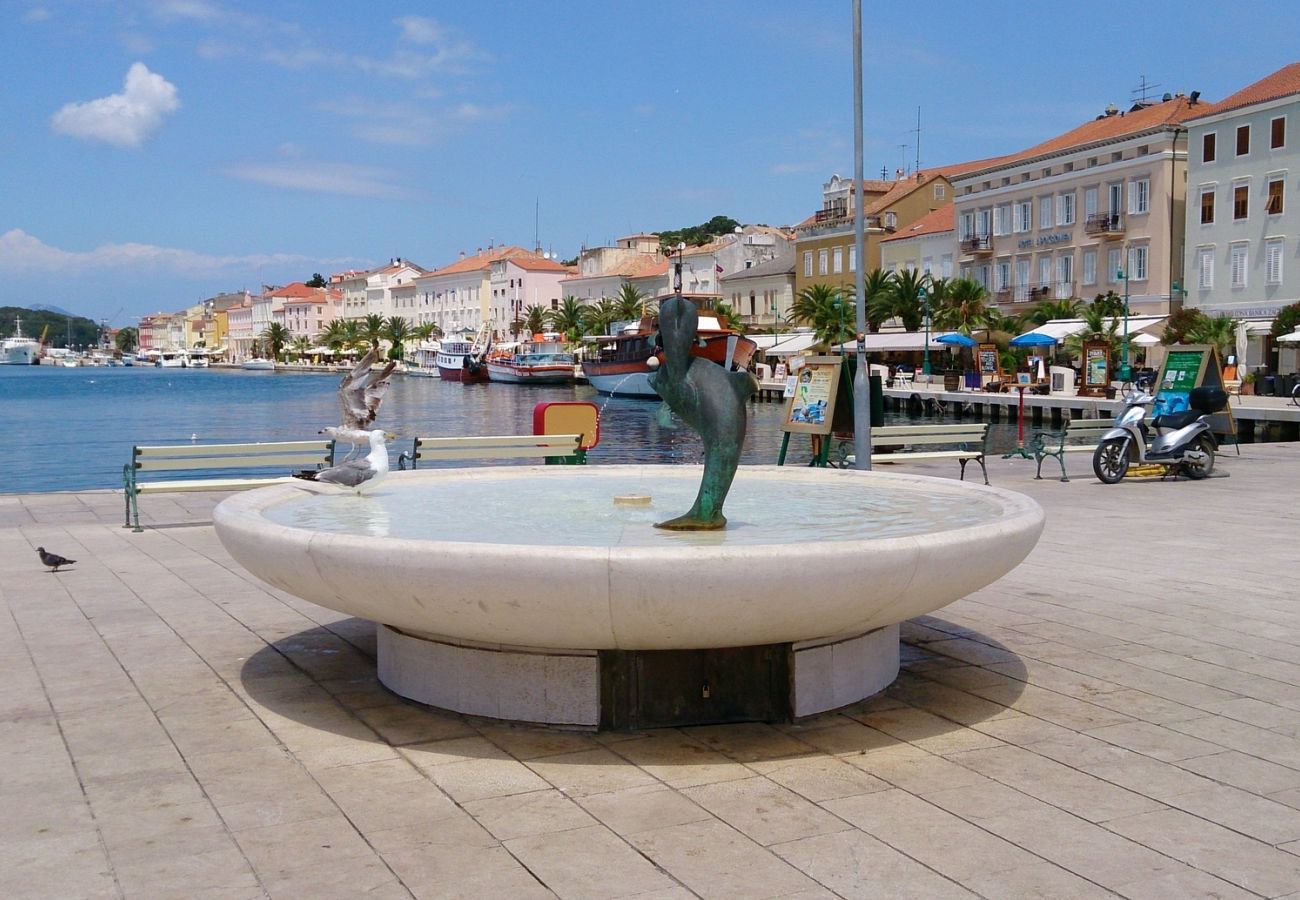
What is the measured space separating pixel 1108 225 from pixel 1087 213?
7.56 feet

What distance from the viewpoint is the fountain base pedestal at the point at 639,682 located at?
5.73 metres

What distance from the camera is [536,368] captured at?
9288cm

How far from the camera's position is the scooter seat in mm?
18312

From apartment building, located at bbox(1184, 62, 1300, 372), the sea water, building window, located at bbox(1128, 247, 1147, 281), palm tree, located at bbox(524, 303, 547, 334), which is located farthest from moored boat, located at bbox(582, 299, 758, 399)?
palm tree, located at bbox(524, 303, 547, 334)

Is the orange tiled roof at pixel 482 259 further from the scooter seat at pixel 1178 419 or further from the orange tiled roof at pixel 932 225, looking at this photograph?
the scooter seat at pixel 1178 419

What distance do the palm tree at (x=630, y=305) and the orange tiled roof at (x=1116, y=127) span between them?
150 ft

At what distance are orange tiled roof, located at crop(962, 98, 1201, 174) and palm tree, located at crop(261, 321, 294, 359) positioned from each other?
146041 mm

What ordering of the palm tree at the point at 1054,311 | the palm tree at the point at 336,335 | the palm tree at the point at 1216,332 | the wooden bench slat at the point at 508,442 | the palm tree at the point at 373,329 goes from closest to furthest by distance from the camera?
the wooden bench slat at the point at 508,442, the palm tree at the point at 1216,332, the palm tree at the point at 1054,311, the palm tree at the point at 373,329, the palm tree at the point at 336,335

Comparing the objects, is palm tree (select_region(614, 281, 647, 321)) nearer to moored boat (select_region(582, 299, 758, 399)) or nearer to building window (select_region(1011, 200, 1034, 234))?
moored boat (select_region(582, 299, 758, 399))

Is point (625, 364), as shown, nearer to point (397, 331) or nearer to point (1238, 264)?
point (1238, 264)

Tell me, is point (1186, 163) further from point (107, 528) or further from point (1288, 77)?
point (107, 528)

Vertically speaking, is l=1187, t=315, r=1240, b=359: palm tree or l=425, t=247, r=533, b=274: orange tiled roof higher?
l=425, t=247, r=533, b=274: orange tiled roof

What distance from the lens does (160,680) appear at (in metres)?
6.75

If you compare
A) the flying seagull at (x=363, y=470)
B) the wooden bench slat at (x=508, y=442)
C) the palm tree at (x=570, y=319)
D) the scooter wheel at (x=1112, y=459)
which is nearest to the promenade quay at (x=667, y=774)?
the flying seagull at (x=363, y=470)
